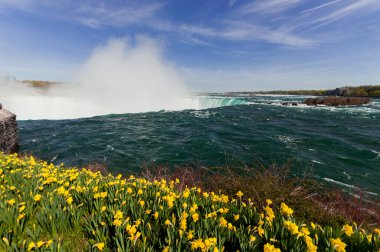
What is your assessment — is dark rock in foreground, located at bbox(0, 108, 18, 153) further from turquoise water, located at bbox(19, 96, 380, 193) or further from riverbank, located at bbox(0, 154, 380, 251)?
riverbank, located at bbox(0, 154, 380, 251)

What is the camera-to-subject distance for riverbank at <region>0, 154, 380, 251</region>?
92.4 inches

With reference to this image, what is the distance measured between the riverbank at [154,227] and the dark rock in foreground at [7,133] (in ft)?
34.7

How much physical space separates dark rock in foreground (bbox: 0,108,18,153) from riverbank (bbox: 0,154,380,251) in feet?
34.7

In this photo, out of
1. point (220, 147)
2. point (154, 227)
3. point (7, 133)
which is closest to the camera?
point (154, 227)

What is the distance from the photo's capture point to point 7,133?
12398 mm

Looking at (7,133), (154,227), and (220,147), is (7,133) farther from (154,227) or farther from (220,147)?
(154,227)

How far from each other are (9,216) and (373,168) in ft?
47.8

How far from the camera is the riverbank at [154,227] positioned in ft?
7.70

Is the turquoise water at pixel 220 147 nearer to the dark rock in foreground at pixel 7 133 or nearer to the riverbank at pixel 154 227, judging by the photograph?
the dark rock in foreground at pixel 7 133

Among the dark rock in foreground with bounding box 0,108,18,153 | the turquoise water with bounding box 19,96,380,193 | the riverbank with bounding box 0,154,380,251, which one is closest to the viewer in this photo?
the riverbank with bounding box 0,154,380,251

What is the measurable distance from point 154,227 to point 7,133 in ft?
45.4

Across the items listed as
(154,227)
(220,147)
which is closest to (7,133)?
(220,147)

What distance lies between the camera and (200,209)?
346cm

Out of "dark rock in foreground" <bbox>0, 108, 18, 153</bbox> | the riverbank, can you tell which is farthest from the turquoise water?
the riverbank
